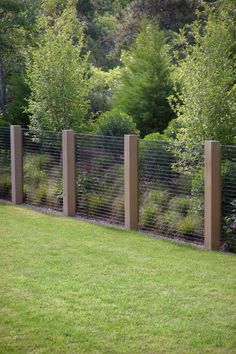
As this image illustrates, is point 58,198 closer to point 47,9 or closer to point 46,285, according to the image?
point 46,285

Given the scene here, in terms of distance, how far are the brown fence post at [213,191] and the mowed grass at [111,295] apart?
0.32 m

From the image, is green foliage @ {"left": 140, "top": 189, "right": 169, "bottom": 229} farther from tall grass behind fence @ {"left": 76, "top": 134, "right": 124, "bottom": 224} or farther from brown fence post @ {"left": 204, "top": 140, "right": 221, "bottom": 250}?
brown fence post @ {"left": 204, "top": 140, "right": 221, "bottom": 250}

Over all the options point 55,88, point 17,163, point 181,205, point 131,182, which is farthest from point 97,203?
point 55,88

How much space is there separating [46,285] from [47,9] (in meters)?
22.6

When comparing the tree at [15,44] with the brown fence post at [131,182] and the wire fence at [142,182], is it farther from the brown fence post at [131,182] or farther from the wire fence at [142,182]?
the brown fence post at [131,182]

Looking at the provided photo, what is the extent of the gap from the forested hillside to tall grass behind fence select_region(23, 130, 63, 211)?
1768 mm

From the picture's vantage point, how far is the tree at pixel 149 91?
17.8m

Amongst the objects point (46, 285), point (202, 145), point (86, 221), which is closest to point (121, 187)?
point (86, 221)

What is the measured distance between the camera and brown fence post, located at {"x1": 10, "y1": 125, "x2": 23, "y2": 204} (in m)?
13.7

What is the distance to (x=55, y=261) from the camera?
329 inches

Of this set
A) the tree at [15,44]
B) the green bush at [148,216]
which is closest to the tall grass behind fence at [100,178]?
the green bush at [148,216]

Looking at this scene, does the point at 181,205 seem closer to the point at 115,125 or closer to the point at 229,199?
the point at 229,199

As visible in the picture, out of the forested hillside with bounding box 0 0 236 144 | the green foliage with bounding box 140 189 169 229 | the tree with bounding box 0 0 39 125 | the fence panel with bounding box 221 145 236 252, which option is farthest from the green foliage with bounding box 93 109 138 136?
the tree with bounding box 0 0 39 125

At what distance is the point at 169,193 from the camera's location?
1023cm
